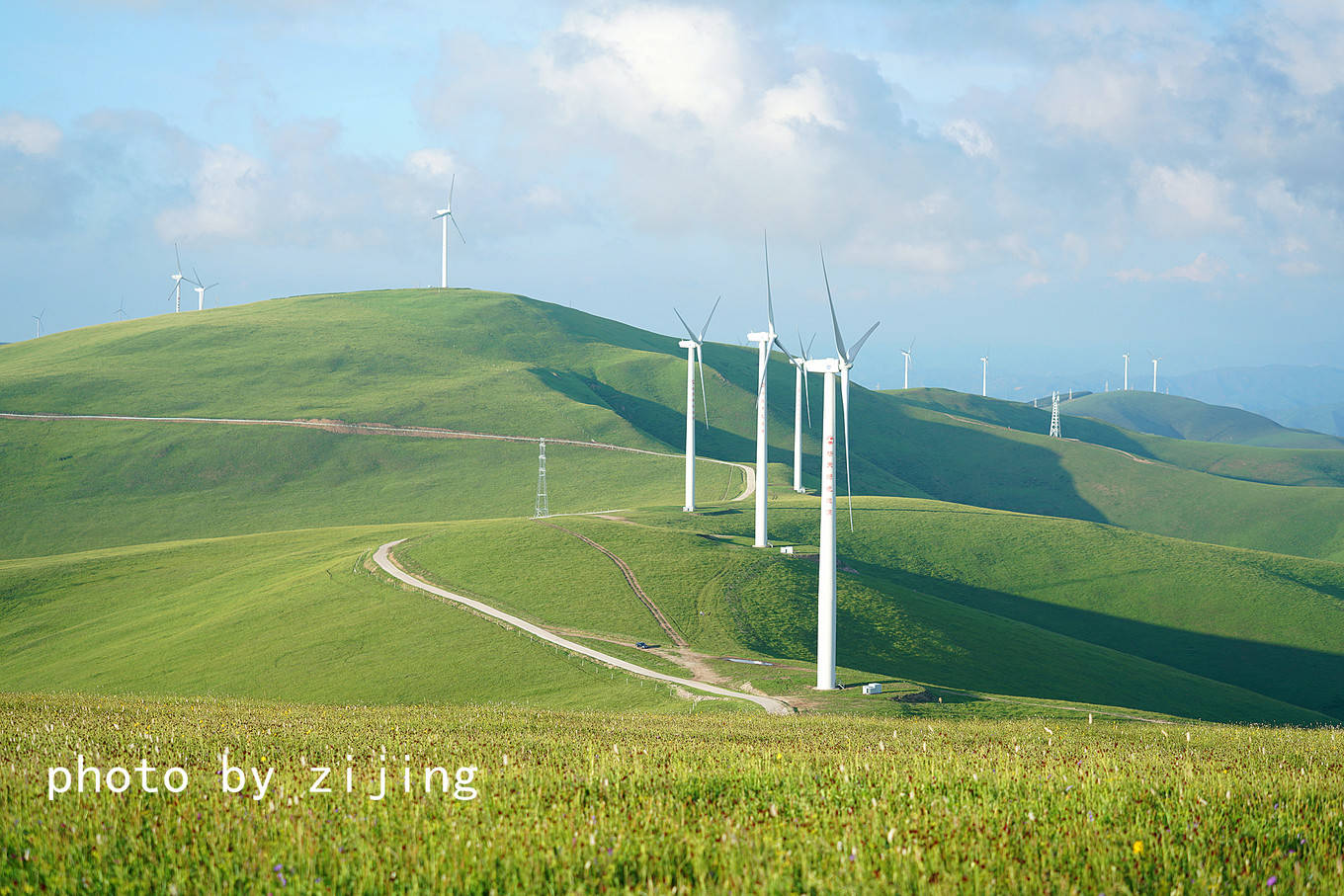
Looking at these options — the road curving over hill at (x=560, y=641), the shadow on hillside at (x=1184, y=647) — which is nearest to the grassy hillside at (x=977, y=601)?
the shadow on hillside at (x=1184, y=647)

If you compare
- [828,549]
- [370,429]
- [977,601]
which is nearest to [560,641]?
[828,549]

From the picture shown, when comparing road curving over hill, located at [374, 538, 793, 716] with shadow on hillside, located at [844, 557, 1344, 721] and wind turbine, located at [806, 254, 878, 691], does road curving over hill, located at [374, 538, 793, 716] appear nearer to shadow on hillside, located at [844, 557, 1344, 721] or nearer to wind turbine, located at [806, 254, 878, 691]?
wind turbine, located at [806, 254, 878, 691]

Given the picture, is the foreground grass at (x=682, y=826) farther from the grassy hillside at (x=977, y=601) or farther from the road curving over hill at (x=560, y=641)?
the grassy hillside at (x=977, y=601)

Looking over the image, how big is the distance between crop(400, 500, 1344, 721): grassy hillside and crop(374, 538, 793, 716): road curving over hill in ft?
7.12

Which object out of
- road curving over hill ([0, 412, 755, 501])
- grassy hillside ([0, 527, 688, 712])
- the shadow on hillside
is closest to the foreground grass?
grassy hillside ([0, 527, 688, 712])

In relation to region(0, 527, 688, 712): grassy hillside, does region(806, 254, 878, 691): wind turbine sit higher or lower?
higher

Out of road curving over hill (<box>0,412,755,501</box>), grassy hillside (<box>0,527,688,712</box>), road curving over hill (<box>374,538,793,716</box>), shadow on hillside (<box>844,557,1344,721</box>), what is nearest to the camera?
road curving over hill (<box>374,538,793,716</box>)

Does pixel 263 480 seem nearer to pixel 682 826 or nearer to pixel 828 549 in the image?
pixel 828 549

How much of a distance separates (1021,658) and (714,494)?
71.5m

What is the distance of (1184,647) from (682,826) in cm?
9899

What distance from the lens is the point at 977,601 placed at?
100 metres

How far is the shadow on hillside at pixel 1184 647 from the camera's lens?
285 ft

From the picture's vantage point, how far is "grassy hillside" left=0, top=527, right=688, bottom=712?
5453 cm

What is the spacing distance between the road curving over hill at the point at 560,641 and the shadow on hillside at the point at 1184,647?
36.0 m
